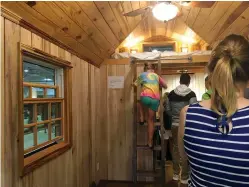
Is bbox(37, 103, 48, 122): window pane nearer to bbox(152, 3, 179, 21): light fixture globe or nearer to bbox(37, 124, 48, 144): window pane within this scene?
bbox(37, 124, 48, 144): window pane

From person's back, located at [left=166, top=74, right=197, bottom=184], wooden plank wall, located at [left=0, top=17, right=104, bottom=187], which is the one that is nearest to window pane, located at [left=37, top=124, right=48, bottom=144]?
wooden plank wall, located at [left=0, top=17, right=104, bottom=187]

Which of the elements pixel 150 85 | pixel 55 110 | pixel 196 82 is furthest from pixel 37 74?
pixel 196 82

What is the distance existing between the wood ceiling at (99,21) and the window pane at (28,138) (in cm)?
77

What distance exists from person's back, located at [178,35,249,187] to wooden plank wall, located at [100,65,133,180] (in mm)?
2577

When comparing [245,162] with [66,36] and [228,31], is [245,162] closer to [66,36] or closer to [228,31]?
[66,36]

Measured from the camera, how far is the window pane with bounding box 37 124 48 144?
6.12ft

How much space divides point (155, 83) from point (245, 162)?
210 cm

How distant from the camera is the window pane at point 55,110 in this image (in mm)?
2096

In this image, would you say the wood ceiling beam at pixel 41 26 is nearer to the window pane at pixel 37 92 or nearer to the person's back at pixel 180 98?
the window pane at pixel 37 92

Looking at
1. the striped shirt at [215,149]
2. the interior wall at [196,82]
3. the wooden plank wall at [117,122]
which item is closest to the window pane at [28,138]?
the striped shirt at [215,149]

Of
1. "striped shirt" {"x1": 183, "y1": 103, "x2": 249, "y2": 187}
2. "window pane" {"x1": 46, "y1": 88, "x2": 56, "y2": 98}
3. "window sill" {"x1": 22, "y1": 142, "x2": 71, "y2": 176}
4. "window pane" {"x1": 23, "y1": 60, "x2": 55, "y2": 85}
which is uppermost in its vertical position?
"window pane" {"x1": 23, "y1": 60, "x2": 55, "y2": 85}

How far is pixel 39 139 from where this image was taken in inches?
74.0

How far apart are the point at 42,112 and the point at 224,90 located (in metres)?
1.59

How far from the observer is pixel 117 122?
3.39m
